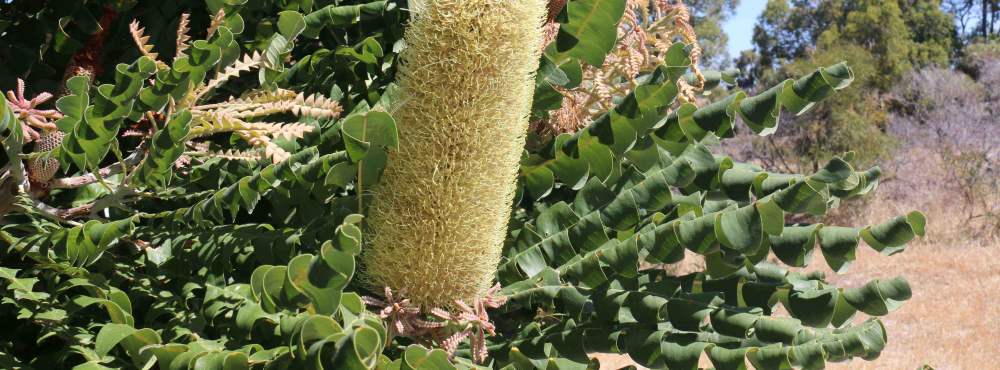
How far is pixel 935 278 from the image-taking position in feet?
37.3

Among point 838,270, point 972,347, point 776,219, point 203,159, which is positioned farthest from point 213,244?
point 972,347

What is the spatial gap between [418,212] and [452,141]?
15 centimetres

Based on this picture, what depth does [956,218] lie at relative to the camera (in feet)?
46.0

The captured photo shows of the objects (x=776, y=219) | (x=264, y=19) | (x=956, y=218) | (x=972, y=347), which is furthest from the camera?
(x=956, y=218)

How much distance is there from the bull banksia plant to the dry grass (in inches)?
146

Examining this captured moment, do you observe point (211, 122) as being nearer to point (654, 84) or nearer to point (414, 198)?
point (414, 198)

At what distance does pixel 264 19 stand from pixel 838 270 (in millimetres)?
1439

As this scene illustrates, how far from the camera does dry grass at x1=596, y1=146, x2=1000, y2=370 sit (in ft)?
26.9

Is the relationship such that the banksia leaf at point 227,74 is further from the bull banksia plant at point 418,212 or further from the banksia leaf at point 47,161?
the banksia leaf at point 47,161

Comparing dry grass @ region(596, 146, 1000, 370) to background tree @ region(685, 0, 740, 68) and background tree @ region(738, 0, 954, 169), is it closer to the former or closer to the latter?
background tree @ region(738, 0, 954, 169)

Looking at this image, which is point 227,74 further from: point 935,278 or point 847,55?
point 847,55

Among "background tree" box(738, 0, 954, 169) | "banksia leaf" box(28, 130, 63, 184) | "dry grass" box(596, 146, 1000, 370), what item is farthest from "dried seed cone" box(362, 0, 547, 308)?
"background tree" box(738, 0, 954, 169)

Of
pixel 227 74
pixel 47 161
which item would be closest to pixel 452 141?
pixel 227 74

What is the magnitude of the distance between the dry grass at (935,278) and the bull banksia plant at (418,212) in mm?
3719
